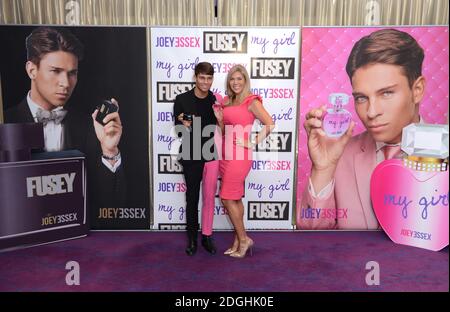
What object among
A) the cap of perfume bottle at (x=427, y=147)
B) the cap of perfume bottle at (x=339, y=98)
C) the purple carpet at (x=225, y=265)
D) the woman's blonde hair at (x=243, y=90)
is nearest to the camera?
the purple carpet at (x=225, y=265)

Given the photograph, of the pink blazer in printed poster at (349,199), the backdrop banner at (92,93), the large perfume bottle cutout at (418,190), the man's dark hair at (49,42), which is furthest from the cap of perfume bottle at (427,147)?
the man's dark hair at (49,42)

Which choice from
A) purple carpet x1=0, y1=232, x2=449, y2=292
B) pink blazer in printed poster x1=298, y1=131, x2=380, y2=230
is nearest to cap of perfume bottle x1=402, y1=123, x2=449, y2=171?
pink blazer in printed poster x1=298, y1=131, x2=380, y2=230

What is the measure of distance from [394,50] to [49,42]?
→ 303cm

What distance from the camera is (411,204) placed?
11.4ft

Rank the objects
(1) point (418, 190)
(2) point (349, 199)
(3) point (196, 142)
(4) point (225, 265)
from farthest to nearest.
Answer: (2) point (349, 199), (1) point (418, 190), (3) point (196, 142), (4) point (225, 265)

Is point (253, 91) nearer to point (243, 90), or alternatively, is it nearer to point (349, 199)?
point (243, 90)

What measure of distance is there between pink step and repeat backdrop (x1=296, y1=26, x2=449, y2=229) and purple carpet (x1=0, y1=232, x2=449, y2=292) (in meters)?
1.02

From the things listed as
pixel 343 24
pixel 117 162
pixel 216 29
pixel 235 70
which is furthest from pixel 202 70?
pixel 343 24

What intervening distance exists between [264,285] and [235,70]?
1.62m

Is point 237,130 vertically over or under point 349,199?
over

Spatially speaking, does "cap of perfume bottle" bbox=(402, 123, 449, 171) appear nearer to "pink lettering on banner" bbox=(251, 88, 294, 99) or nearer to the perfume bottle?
the perfume bottle

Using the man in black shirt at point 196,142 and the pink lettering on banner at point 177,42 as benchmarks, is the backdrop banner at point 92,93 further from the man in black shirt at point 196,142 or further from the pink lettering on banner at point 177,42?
the man in black shirt at point 196,142

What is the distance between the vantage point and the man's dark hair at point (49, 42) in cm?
358

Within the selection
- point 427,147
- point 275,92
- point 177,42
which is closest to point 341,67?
point 275,92
